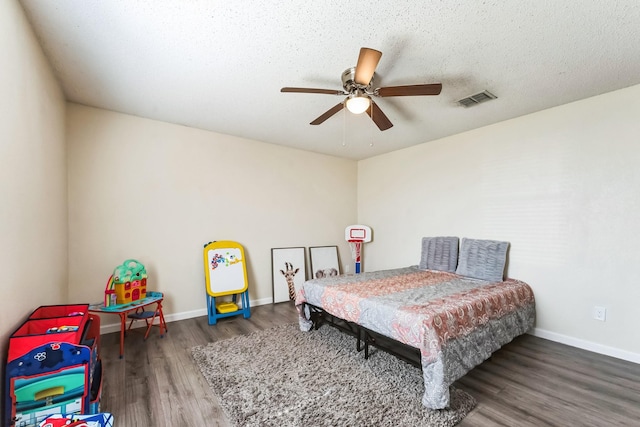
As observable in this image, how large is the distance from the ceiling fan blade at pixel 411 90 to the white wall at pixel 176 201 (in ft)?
8.26

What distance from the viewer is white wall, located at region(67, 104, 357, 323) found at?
2.96m

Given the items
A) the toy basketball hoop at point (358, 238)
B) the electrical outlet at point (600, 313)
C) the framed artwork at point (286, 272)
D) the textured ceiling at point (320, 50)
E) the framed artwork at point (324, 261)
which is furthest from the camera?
the toy basketball hoop at point (358, 238)

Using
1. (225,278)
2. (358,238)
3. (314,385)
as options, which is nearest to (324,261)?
(358,238)

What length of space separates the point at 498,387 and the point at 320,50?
2.81 metres

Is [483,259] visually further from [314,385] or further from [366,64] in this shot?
[366,64]

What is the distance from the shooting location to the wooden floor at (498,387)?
5.83 ft

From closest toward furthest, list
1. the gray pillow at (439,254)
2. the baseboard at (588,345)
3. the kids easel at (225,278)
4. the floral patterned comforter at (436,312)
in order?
the floral patterned comforter at (436,312) < the baseboard at (588,345) < the kids easel at (225,278) < the gray pillow at (439,254)

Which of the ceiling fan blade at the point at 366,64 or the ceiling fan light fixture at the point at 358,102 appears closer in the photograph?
the ceiling fan blade at the point at 366,64

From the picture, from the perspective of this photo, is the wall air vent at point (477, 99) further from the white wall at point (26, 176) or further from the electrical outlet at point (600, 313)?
the white wall at point (26, 176)

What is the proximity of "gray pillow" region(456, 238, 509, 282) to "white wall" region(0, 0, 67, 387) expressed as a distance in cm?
395

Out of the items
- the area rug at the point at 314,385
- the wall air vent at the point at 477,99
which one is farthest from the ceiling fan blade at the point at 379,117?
the area rug at the point at 314,385

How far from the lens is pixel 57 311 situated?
1955 mm

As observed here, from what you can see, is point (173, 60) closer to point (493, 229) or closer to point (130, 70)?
point (130, 70)

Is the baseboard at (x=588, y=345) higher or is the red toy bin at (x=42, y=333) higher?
the red toy bin at (x=42, y=333)
